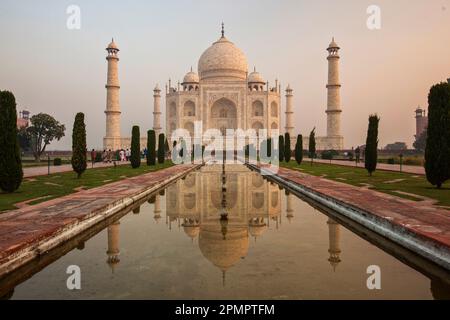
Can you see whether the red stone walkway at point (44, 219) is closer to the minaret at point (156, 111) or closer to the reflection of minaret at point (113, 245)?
the reflection of minaret at point (113, 245)

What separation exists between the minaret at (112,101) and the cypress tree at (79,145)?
2473cm

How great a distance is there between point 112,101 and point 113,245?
33.8 metres

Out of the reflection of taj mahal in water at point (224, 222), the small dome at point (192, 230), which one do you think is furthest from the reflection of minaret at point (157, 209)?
the small dome at point (192, 230)

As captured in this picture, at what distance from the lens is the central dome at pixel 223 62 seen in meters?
44.9

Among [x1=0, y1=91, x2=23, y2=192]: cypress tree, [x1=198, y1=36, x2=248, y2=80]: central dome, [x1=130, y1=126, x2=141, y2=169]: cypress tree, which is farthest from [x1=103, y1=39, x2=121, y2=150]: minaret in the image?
[x1=0, y1=91, x2=23, y2=192]: cypress tree

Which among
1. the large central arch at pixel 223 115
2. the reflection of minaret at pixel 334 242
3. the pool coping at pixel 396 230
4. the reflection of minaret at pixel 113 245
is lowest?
the reflection of minaret at pixel 113 245

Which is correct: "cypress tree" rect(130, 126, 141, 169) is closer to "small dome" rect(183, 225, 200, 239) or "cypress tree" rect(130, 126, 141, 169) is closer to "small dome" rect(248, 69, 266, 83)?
"small dome" rect(183, 225, 200, 239)

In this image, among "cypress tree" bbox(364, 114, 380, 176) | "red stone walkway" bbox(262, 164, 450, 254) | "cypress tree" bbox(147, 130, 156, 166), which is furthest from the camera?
"cypress tree" bbox(147, 130, 156, 166)

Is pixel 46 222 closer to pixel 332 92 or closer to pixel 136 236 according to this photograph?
pixel 136 236

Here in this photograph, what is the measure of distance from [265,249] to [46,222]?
258 cm

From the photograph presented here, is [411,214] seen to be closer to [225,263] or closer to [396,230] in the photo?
[396,230]

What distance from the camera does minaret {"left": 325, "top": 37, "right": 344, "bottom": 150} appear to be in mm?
36188

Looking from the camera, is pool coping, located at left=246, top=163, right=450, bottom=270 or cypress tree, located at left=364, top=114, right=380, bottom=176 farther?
cypress tree, located at left=364, top=114, right=380, bottom=176

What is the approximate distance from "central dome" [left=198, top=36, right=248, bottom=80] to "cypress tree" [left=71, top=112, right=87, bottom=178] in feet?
111
